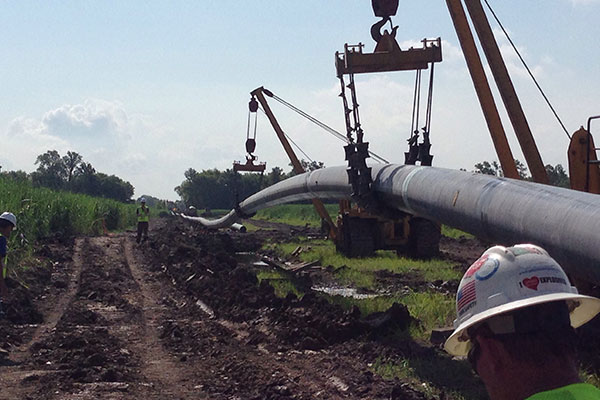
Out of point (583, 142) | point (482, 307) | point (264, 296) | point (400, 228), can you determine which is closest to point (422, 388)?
point (583, 142)

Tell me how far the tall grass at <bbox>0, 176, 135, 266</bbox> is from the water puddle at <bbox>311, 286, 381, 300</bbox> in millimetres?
6635

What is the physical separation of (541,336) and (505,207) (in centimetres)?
467

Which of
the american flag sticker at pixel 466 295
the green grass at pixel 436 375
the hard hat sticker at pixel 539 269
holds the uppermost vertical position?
the hard hat sticker at pixel 539 269

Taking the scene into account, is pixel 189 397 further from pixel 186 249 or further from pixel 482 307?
pixel 186 249

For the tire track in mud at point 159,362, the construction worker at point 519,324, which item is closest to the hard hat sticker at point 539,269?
the construction worker at point 519,324

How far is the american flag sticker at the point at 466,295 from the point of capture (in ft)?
7.29

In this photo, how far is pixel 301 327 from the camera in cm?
948

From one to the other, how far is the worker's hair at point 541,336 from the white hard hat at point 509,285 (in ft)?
0.10

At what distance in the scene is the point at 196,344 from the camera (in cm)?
937

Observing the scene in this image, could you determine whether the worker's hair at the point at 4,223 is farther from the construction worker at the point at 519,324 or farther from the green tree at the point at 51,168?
the green tree at the point at 51,168

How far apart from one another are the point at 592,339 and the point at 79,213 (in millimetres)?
30331

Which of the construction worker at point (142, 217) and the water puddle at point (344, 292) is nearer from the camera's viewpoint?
the water puddle at point (344, 292)

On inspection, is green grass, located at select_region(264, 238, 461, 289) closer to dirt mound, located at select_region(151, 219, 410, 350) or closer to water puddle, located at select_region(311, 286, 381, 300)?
water puddle, located at select_region(311, 286, 381, 300)

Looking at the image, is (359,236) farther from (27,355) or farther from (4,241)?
(27,355)
